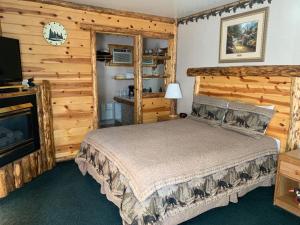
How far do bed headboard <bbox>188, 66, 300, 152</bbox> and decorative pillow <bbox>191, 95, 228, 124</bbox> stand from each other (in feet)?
0.72

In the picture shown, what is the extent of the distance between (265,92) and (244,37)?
2.73 feet

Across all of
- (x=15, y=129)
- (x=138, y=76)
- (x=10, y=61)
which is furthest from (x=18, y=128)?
(x=138, y=76)

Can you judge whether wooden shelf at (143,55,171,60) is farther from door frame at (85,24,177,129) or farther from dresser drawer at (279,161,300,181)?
dresser drawer at (279,161,300,181)

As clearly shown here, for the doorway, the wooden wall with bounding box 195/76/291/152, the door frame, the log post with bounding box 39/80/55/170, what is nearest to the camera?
the wooden wall with bounding box 195/76/291/152

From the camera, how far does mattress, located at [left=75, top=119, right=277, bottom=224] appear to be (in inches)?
72.8

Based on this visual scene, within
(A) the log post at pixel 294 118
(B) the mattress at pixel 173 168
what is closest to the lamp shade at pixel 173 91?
(B) the mattress at pixel 173 168

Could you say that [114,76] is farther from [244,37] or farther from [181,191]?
[181,191]

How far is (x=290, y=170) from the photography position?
2295mm

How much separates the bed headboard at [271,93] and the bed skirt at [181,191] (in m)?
0.37

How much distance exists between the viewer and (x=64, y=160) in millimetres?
3670

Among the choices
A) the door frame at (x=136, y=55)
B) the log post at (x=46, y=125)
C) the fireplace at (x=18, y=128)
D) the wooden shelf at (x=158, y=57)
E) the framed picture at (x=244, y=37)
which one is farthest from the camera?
the wooden shelf at (x=158, y=57)

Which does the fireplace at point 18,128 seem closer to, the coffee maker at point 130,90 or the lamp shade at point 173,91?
the lamp shade at point 173,91

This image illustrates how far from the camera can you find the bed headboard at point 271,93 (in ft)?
9.00

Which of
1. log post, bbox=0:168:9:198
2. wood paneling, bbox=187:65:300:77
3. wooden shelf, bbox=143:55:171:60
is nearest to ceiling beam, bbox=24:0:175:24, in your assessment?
wooden shelf, bbox=143:55:171:60
